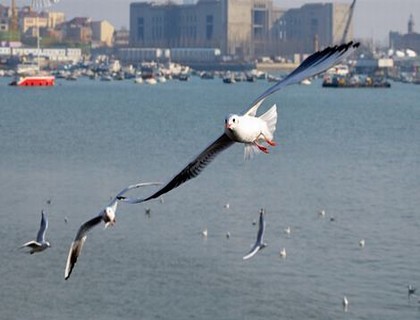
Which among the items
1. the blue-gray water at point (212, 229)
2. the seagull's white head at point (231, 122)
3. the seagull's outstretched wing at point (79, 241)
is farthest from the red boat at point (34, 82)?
the seagull's white head at point (231, 122)

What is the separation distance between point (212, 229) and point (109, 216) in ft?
87.4

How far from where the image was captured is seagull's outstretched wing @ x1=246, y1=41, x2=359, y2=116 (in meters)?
6.37

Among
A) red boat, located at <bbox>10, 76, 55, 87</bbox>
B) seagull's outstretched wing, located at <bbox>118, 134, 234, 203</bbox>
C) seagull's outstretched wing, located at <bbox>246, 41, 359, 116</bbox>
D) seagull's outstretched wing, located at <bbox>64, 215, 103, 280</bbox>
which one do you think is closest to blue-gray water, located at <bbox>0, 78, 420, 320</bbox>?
seagull's outstretched wing, located at <bbox>64, 215, 103, 280</bbox>

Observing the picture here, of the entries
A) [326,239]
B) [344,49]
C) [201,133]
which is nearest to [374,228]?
[326,239]

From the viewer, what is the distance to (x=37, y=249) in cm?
1023

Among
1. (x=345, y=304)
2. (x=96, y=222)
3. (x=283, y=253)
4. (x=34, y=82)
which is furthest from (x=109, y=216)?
(x=34, y=82)

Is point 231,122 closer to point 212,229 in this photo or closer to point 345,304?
point 345,304

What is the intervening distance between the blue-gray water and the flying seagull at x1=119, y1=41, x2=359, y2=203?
157 inches

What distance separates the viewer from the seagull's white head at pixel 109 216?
261 inches

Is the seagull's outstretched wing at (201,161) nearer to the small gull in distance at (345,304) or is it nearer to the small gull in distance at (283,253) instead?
the small gull in distance at (345,304)

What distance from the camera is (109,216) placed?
667 cm

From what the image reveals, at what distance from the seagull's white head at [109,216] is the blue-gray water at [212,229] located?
4.04m

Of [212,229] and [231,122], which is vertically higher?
[231,122]

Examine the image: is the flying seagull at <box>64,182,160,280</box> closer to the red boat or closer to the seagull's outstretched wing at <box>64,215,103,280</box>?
the seagull's outstretched wing at <box>64,215,103,280</box>
